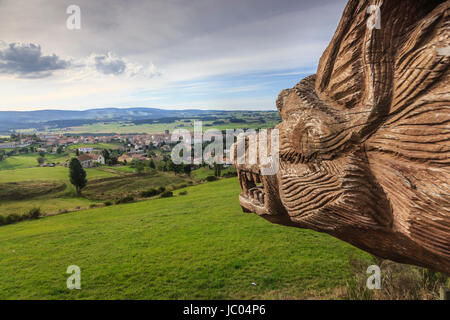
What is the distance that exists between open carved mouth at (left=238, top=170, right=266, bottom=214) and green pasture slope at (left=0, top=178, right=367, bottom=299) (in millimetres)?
3084

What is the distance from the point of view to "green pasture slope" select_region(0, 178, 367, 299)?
5.71m

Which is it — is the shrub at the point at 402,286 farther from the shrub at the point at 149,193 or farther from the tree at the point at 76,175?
the tree at the point at 76,175

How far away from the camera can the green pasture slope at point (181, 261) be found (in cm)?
571

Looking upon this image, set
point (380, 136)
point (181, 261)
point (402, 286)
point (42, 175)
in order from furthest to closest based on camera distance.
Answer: point (42, 175) → point (181, 261) → point (402, 286) → point (380, 136)

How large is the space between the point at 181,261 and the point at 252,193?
192 inches

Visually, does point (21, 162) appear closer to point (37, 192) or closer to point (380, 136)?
point (37, 192)

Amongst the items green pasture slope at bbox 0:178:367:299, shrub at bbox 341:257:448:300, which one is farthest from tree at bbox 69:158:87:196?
shrub at bbox 341:257:448:300

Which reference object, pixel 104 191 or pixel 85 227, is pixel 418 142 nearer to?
pixel 85 227

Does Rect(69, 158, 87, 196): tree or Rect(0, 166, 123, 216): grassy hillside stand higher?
Rect(69, 158, 87, 196): tree

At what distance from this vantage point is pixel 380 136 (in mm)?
1721

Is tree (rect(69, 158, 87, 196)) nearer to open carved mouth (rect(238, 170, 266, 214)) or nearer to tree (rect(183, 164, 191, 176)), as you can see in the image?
tree (rect(183, 164, 191, 176))

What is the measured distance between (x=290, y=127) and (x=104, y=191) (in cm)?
3166

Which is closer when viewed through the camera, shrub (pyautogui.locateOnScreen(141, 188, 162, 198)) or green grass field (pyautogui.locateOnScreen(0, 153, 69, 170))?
shrub (pyautogui.locateOnScreen(141, 188, 162, 198))

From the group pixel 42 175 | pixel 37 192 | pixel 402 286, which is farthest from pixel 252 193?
pixel 42 175
